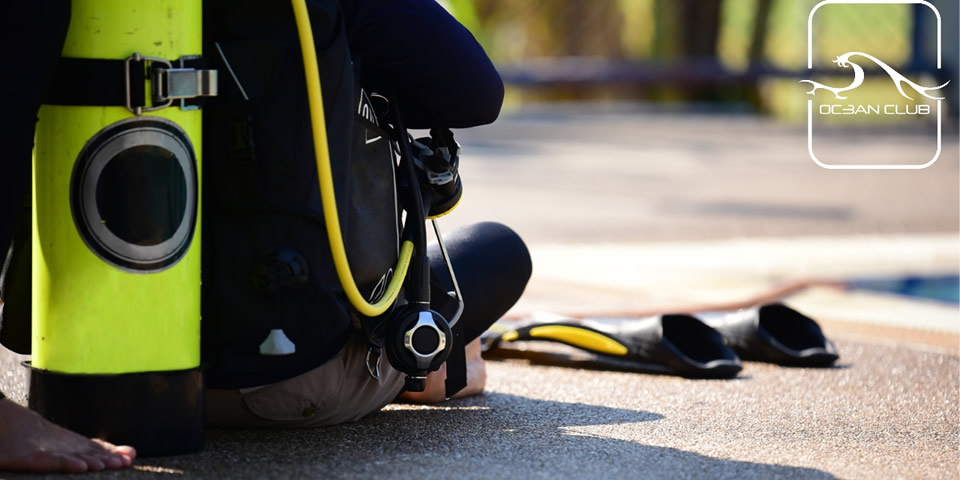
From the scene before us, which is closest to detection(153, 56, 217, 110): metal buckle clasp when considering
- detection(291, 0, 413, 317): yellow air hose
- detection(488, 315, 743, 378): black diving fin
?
detection(291, 0, 413, 317): yellow air hose

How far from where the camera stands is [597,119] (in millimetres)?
15305

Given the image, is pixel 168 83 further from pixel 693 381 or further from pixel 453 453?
pixel 693 381

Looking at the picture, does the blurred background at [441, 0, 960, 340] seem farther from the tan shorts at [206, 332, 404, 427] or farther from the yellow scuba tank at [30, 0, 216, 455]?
the yellow scuba tank at [30, 0, 216, 455]

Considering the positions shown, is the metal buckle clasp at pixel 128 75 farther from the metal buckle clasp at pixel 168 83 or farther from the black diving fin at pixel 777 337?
the black diving fin at pixel 777 337

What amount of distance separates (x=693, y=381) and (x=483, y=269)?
715 mm

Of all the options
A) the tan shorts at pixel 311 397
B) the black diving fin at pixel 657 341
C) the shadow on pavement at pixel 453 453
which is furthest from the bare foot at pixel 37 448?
→ the black diving fin at pixel 657 341

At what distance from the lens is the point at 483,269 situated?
2.99m

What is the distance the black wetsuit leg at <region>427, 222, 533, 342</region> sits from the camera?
2945 mm

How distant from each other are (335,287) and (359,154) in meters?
0.24

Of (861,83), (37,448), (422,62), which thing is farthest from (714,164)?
(37,448)

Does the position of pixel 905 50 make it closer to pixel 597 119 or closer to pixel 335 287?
pixel 597 119

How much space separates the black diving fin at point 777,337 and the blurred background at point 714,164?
702 mm

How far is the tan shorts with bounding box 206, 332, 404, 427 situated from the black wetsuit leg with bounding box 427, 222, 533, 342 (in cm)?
33

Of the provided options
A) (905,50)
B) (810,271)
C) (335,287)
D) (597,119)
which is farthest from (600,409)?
(905,50)
